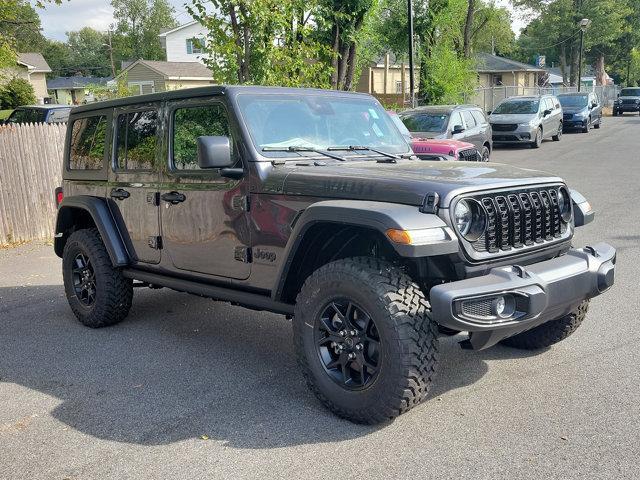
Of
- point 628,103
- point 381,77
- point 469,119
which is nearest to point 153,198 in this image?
point 469,119

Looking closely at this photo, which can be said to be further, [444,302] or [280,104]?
[280,104]

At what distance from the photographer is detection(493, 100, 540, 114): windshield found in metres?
23.2

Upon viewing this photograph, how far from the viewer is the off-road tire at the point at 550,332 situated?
15.6 ft

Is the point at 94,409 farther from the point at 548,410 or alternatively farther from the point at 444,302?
the point at 548,410

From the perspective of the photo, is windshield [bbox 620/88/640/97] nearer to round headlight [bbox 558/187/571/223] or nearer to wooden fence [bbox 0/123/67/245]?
wooden fence [bbox 0/123/67/245]

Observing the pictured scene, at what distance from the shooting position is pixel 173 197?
16.7 ft

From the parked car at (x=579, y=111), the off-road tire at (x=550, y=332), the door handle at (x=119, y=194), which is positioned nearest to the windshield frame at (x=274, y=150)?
the door handle at (x=119, y=194)

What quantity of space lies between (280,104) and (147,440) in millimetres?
2436

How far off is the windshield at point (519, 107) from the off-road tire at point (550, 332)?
1953 centimetres

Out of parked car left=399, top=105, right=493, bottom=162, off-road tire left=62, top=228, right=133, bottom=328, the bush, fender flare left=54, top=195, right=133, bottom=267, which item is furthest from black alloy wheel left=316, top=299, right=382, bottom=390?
the bush

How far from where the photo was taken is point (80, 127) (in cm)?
637

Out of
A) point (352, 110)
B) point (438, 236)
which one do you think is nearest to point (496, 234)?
point (438, 236)

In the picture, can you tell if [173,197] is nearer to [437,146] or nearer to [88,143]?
[88,143]

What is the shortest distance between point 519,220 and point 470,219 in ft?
1.26
